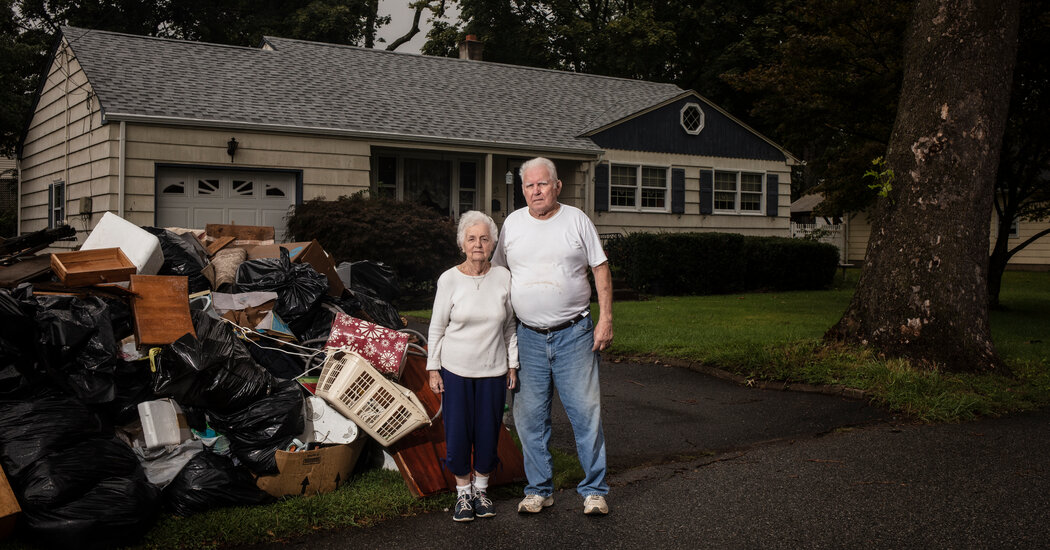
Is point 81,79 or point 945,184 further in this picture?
point 81,79

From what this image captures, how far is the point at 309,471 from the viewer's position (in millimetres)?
4512

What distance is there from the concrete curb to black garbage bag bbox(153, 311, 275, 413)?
490 centimetres

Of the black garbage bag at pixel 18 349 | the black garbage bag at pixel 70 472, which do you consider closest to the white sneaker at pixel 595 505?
the black garbage bag at pixel 70 472

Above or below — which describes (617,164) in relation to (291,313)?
above

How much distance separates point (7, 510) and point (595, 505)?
2698 mm

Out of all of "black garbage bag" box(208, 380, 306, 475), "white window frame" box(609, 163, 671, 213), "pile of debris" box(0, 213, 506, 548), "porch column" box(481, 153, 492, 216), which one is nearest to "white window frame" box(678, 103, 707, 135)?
"white window frame" box(609, 163, 671, 213)

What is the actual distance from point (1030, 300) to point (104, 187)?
18.3 metres

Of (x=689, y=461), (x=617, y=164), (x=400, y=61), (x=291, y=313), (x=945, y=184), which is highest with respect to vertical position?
(x=400, y=61)

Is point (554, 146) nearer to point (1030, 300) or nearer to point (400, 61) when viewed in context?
point (400, 61)

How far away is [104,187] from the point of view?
14.9 metres

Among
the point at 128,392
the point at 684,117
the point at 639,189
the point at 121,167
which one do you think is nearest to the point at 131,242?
the point at 128,392

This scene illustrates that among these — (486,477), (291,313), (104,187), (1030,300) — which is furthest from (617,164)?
(486,477)

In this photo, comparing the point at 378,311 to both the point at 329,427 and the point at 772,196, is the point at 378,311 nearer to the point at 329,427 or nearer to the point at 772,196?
the point at 329,427

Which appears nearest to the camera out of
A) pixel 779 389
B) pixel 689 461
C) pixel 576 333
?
pixel 576 333
